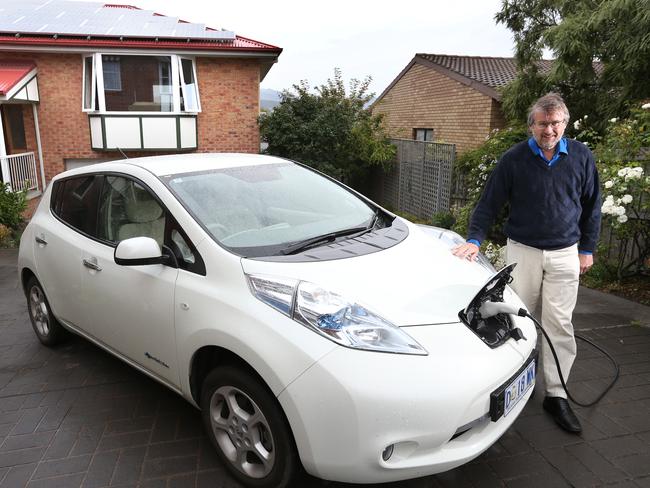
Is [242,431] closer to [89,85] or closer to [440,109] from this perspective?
[89,85]

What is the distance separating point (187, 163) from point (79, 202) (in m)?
0.95

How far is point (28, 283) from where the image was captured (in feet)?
13.6

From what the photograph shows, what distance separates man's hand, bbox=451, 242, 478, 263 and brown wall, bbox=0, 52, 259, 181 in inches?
443

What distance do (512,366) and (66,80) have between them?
13.3 m

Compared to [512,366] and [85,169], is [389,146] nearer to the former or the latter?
[85,169]

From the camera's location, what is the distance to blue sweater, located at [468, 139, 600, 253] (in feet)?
9.27

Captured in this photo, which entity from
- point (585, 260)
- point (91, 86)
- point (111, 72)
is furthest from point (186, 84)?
point (585, 260)

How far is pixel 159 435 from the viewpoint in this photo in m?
2.88

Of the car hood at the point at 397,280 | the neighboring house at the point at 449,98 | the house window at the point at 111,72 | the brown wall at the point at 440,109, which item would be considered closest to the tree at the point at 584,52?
the neighboring house at the point at 449,98

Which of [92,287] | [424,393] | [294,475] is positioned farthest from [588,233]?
[92,287]

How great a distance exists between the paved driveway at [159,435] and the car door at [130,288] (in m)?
0.40

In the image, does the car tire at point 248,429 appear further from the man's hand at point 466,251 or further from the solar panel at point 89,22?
the solar panel at point 89,22

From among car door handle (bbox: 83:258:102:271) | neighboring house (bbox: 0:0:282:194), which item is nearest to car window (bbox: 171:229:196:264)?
car door handle (bbox: 83:258:102:271)

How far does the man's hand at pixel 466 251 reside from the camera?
2842 mm
